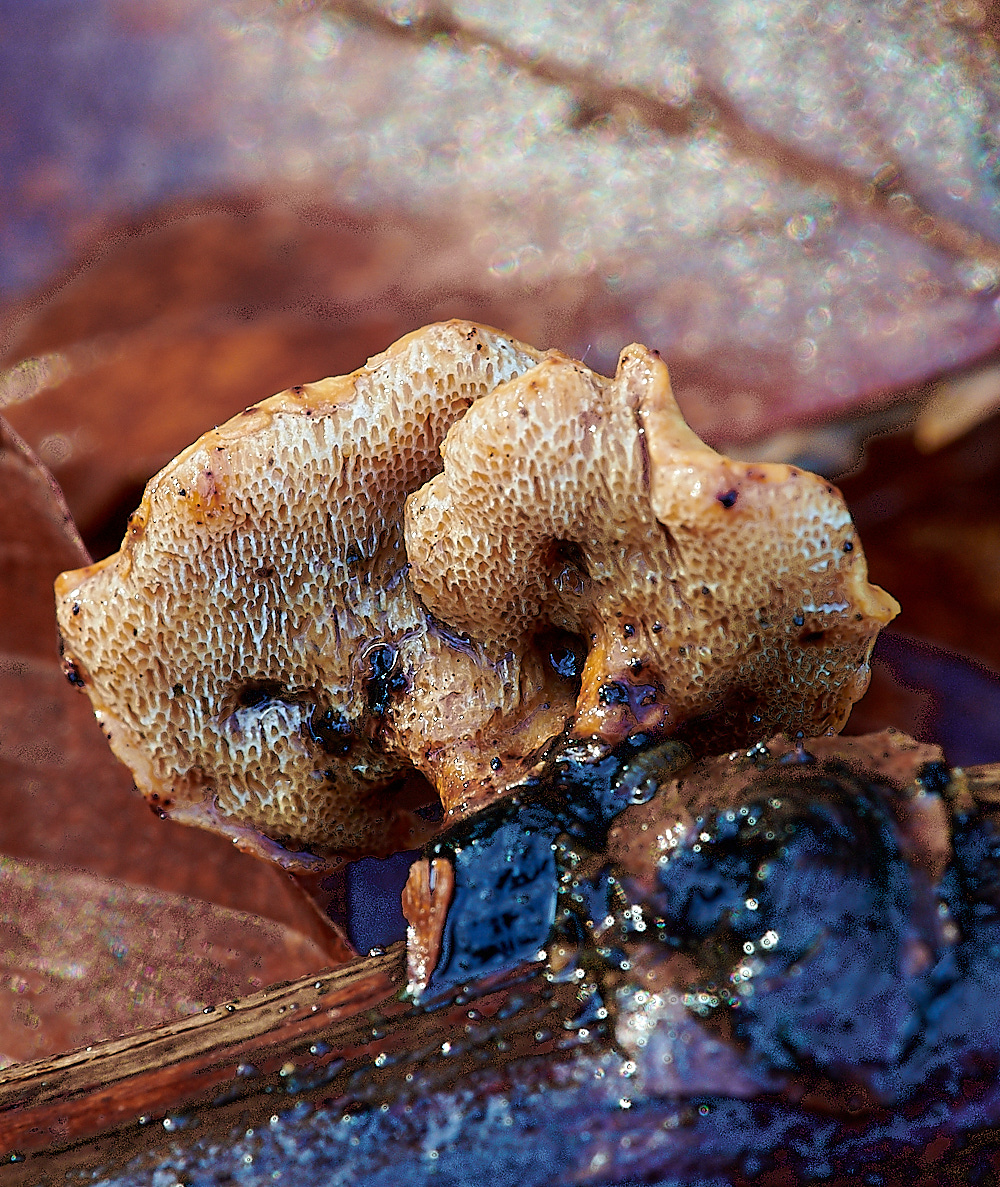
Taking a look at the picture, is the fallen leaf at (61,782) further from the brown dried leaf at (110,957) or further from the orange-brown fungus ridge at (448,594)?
the orange-brown fungus ridge at (448,594)

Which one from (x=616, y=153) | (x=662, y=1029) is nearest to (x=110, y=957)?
(x=662, y=1029)

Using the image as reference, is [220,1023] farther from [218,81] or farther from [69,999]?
[218,81]

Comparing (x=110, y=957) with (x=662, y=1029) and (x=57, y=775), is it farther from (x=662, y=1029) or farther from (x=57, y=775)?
(x=662, y=1029)

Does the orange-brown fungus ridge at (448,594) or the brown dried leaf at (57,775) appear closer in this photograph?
the orange-brown fungus ridge at (448,594)

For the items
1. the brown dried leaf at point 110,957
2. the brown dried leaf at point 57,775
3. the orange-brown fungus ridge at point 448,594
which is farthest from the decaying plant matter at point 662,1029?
the brown dried leaf at point 57,775

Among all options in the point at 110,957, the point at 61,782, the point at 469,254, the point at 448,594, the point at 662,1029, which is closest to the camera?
the point at 662,1029

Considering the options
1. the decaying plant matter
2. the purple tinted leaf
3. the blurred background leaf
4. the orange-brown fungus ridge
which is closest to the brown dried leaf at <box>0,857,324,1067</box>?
the blurred background leaf

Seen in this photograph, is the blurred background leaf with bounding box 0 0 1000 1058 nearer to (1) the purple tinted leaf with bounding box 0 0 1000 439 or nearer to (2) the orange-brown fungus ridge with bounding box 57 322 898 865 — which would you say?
(1) the purple tinted leaf with bounding box 0 0 1000 439

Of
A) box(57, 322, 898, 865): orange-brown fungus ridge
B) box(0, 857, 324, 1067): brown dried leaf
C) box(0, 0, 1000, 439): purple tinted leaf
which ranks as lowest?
box(0, 857, 324, 1067): brown dried leaf
